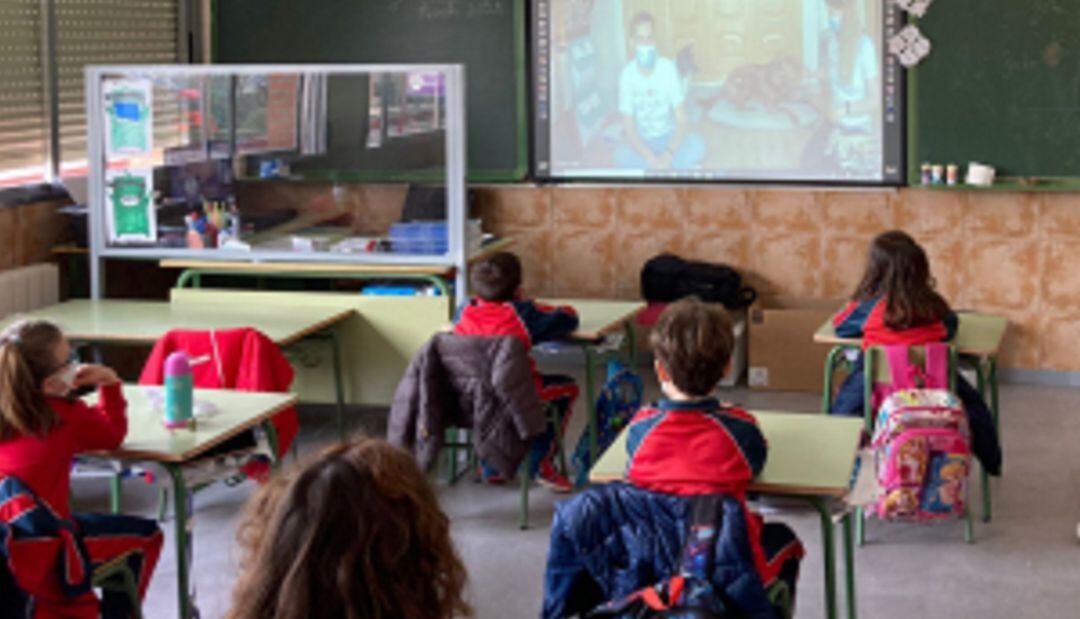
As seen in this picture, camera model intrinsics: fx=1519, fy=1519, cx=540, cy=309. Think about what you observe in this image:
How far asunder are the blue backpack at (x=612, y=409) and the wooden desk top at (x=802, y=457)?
1.60 m

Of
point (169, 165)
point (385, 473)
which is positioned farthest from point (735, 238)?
point (385, 473)

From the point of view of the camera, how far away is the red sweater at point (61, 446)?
3324 millimetres

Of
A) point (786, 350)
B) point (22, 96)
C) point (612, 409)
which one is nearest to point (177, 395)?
point (612, 409)

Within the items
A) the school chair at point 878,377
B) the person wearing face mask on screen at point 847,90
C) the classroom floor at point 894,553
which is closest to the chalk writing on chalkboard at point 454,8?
the person wearing face mask on screen at point 847,90

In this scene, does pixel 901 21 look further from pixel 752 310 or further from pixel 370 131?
pixel 370 131

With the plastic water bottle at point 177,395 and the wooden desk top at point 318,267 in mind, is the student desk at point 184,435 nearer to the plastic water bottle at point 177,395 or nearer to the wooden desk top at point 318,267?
the plastic water bottle at point 177,395

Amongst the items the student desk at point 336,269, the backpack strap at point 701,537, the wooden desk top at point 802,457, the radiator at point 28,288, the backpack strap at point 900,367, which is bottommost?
the backpack strap at point 701,537

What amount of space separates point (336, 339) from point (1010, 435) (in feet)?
9.14

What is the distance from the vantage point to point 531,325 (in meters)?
5.18

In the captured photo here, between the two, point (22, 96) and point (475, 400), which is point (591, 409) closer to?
point (475, 400)

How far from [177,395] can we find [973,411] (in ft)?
8.57

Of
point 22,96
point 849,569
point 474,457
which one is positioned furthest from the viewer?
point 22,96

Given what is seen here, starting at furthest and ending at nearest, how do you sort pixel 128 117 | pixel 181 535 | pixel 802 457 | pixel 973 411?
pixel 128 117
pixel 973 411
pixel 181 535
pixel 802 457

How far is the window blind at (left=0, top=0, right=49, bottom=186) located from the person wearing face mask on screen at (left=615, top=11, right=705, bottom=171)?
8.98 feet
